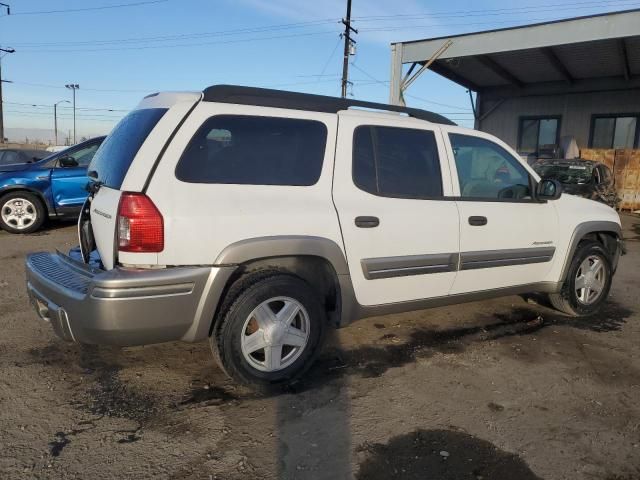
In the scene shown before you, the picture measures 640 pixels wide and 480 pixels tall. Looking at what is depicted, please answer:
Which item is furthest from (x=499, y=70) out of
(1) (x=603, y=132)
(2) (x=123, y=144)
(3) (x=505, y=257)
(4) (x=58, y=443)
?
(4) (x=58, y=443)

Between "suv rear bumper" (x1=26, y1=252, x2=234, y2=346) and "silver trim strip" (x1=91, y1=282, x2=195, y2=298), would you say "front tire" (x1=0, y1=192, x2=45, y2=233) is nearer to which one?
"suv rear bumper" (x1=26, y1=252, x2=234, y2=346)

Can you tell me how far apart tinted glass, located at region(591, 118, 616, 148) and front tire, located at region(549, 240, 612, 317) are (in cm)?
1636

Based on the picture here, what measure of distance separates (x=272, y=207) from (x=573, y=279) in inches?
132

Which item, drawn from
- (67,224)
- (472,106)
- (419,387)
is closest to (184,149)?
(419,387)

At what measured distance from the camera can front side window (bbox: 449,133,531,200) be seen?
4.11m

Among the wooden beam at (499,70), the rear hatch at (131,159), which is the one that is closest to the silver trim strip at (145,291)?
the rear hatch at (131,159)

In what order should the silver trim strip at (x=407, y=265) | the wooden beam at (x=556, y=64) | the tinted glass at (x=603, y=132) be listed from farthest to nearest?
1. the tinted glass at (x=603, y=132)
2. the wooden beam at (x=556, y=64)
3. the silver trim strip at (x=407, y=265)

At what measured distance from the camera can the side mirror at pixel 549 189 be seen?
174 inches

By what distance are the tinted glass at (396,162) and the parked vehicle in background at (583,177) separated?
9.18m

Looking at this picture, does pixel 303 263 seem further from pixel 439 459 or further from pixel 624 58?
→ pixel 624 58

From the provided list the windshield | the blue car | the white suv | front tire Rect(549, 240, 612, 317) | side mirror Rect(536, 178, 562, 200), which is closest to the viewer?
the white suv

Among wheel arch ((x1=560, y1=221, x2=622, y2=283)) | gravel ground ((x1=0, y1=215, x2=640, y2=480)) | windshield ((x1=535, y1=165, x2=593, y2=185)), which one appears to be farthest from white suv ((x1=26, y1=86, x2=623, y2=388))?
windshield ((x1=535, y1=165, x2=593, y2=185))

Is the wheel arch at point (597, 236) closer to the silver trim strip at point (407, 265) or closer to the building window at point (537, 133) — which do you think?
the silver trim strip at point (407, 265)

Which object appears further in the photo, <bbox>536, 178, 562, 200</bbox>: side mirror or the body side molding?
<bbox>536, 178, 562, 200</bbox>: side mirror
